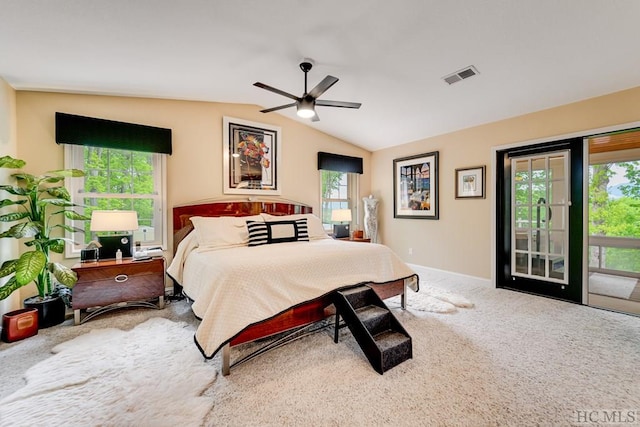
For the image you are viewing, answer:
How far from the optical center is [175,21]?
6.89 feet

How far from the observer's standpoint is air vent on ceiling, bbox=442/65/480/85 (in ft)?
9.46

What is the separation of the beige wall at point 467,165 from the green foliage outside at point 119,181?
424 cm

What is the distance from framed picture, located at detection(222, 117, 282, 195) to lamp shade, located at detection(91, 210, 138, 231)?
1377 millimetres

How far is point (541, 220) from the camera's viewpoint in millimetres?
3691

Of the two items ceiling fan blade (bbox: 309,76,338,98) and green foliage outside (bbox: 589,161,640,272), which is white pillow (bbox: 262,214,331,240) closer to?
ceiling fan blade (bbox: 309,76,338,98)

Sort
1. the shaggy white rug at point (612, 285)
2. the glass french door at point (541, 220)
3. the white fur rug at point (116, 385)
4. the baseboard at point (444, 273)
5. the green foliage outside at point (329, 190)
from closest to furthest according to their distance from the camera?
the white fur rug at point (116, 385) < the glass french door at point (541, 220) < the shaggy white rug at point (612, 285) < the baseboard at point (444, 273) < the green foliage outside at point (329, 190)

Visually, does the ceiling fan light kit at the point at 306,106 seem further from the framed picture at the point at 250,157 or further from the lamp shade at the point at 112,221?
the lamp shade at the point at 112,221

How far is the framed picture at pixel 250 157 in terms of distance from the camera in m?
4.12

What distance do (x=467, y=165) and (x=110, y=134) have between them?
5.03 m

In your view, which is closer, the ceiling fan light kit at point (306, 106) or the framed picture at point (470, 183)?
the ceiling fan light kit at point (306, 106)

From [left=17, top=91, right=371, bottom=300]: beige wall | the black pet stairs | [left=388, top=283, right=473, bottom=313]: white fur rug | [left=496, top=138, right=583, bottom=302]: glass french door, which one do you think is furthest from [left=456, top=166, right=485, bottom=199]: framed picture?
the black pet stairs

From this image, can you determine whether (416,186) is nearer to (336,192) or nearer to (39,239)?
(336,192)

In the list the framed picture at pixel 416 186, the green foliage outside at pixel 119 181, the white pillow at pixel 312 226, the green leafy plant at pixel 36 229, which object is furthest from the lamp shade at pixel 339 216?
the green leafy plant at pixel 36 229

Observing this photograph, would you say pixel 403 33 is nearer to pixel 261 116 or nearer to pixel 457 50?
pixel 457 50
